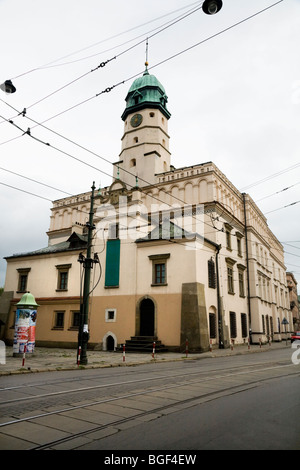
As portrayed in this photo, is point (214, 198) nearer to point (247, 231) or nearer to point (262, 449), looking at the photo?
point (247, 231)

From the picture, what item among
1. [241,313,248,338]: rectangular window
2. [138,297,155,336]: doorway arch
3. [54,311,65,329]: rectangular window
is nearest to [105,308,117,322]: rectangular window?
[138,297,155,336]: doorway arch

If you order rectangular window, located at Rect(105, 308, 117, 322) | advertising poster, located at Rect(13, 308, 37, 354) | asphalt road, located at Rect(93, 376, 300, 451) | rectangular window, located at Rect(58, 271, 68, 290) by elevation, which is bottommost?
asphalt road, located at Rect(93, 376, 300, 451)

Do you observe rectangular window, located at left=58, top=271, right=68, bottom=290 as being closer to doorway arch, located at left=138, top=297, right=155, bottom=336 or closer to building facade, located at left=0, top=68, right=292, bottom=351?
building facade, located at left=0, top=68, right=292, bottom=351

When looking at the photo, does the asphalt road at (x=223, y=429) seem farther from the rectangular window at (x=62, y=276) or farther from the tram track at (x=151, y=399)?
the rectangular window at (x=62, y=276)

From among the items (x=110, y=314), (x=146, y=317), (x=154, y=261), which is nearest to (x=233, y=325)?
(x=146, y=317)

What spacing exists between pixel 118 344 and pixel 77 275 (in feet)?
22.1

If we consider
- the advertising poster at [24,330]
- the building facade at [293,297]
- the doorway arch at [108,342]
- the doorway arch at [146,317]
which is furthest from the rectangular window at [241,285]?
the building facade at [293,297]

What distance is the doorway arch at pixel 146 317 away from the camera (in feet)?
75.2

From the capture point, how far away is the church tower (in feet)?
115

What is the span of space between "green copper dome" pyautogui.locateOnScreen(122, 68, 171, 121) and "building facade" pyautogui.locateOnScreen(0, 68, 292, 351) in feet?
0.45

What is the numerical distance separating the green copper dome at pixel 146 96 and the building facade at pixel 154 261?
14 centimetres

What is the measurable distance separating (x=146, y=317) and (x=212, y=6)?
63.8 ft

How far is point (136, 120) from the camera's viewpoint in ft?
123
